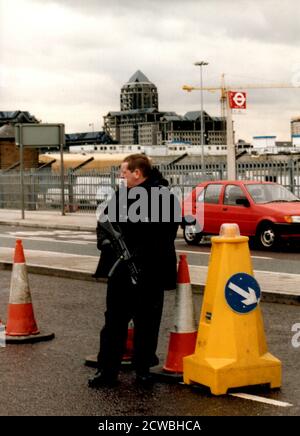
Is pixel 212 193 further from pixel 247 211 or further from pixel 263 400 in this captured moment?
pixel 263 400

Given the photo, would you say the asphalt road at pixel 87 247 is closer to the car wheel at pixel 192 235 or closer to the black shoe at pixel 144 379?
the car wheel at pixel 192 235

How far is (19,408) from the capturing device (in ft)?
20.6

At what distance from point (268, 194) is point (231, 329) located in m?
13.6

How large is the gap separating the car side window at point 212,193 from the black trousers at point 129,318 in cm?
1353

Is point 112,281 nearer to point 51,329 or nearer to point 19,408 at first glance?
point 19,408

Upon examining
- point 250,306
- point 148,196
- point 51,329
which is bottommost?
point 51,329

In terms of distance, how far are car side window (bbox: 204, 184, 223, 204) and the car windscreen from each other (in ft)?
2.51

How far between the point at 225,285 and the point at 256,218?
1284 cm

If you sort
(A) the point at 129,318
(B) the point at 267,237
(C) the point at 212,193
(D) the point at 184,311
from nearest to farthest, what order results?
(A) the point at 129,318, (D) the point at 184,311, (B) the point at 267,237, (C) the point at 212,193

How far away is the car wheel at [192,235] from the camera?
20.7 m

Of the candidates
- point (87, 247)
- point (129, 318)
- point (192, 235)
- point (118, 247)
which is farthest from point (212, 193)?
point (118, 247)

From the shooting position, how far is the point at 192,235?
2084cm
